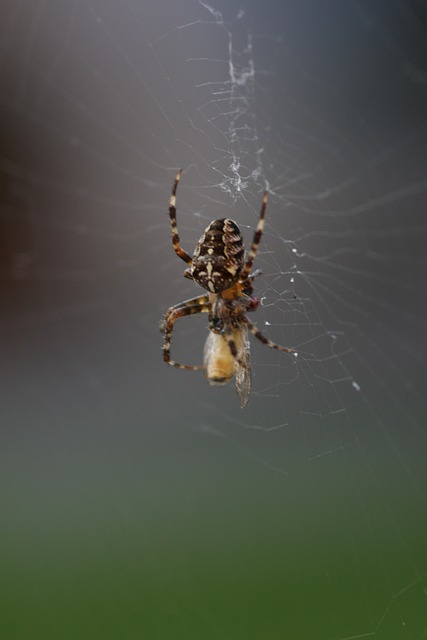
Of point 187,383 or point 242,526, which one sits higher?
point 187,383

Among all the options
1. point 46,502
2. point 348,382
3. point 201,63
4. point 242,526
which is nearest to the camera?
point 242,526

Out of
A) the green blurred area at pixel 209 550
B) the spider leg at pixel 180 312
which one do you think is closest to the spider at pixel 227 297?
the spider leg at pixel 180 312

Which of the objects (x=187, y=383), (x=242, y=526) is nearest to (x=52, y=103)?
(x=187, y=383)

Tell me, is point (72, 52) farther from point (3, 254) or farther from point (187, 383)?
point (187, 383)

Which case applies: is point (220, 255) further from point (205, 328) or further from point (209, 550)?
point (205, 328)

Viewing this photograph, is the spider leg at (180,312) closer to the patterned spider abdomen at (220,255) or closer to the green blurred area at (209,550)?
the patterned spider abdomen at (220,255)

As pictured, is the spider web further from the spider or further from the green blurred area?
the spider

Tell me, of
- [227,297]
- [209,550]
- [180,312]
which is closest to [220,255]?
[227,297]
